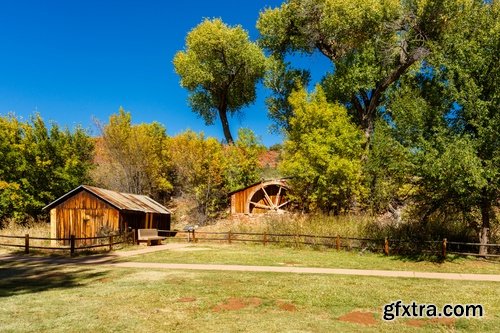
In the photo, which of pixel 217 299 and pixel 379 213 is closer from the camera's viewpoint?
pixel 217 299

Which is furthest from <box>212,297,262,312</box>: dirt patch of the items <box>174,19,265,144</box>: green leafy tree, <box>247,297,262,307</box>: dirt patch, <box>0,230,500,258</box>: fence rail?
<box>174,19,265,144</box>: green leafy tree

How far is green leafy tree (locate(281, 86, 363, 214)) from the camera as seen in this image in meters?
36.2

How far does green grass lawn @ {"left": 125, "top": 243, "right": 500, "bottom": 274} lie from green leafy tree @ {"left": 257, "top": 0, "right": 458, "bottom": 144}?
19003mm

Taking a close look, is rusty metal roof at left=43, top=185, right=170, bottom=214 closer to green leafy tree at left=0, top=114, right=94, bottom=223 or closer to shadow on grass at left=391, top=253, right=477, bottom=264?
green leafy tree at left=0, top=114, right=94, bottom=223

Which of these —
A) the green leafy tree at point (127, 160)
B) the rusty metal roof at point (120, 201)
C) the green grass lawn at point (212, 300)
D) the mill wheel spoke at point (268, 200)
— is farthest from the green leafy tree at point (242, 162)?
the green grass lawn at point (212, 300)

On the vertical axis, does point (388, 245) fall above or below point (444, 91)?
below

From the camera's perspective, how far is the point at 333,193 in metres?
36.3

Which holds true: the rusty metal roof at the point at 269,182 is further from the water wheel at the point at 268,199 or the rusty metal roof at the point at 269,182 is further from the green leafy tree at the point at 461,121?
the green leafy tree at the point at 461,121

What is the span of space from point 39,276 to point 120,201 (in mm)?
13298

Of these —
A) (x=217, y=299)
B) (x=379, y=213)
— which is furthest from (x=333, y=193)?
(x=217, y=299)

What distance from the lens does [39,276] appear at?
15.1 meters

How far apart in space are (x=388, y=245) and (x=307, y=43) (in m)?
24.6

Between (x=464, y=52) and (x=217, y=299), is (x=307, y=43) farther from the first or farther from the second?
(x=217, y=299)

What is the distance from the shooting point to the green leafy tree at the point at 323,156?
3622 centimetres
